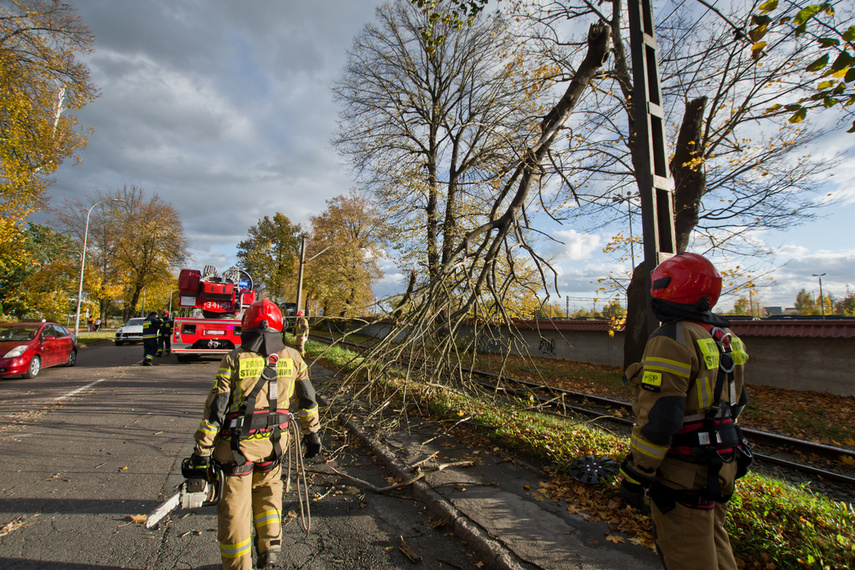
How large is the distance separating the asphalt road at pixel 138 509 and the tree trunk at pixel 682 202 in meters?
8.16

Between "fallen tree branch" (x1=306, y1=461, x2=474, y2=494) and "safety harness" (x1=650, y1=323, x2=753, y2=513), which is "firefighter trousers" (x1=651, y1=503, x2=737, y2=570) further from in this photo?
"fallen tree branch" (x1=306, y1=461, x2=474, y2=494)

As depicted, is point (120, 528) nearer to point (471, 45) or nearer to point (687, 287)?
point (687, 287)

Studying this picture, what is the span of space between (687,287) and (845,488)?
506 cm

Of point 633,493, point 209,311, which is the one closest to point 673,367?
point 633,493

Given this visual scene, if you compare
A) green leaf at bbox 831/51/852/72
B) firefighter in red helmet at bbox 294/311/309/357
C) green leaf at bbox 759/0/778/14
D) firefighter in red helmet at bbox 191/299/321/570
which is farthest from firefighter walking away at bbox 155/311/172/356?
green leaf at bbox 831/51/852/72

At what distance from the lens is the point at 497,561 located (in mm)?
2943

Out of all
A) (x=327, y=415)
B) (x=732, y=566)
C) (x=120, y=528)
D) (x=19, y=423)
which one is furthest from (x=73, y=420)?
(x=732, y=566)

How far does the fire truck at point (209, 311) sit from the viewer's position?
14.3m

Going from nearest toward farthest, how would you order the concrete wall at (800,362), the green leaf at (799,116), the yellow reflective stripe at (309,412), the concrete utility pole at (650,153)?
the yellow reflective stripe at (309,412) → the green leaf at (799,116) → the concrete utility pole at (650,153) → the concrete wall at (800,362)

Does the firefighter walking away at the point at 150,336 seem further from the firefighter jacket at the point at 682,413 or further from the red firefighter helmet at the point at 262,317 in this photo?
the firefighter jacket at the point at 682,413

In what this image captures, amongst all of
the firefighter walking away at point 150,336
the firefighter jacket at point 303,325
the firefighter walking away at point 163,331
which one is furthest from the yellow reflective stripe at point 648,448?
the firefighter walking away at point 163,331

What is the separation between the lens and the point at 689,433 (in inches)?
83.5

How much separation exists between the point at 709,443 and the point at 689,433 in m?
0.09

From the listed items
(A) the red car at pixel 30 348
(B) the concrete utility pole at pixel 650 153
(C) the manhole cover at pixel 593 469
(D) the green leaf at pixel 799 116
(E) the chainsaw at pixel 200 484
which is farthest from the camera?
(A) the red car at pixel 30 348
